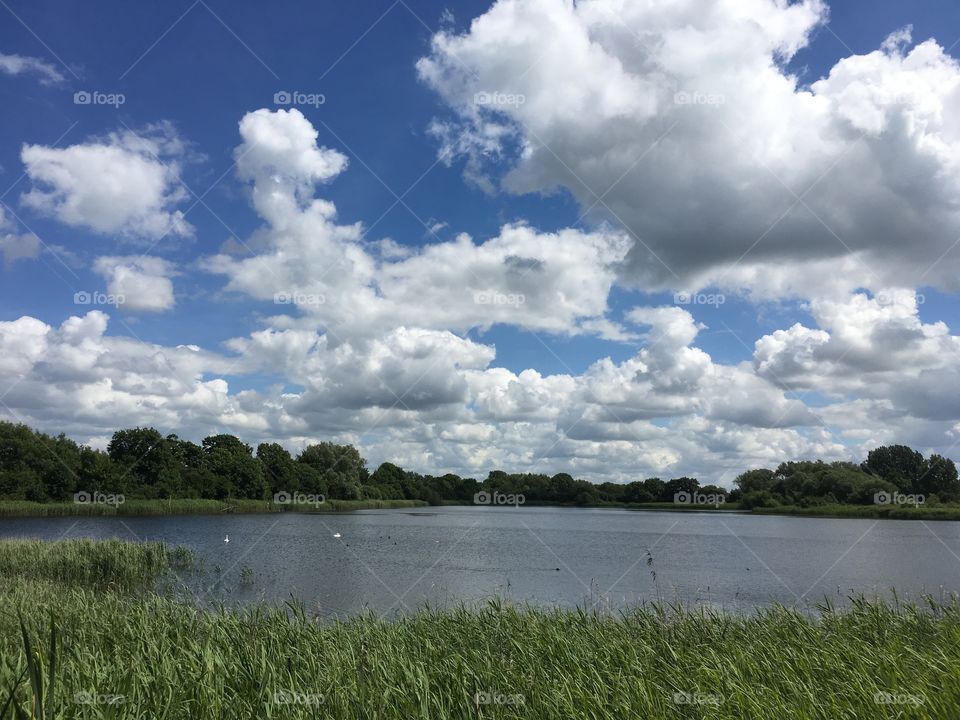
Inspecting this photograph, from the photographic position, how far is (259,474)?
87438 millimetres

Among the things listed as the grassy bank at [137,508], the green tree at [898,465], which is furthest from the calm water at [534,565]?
the green tree at [898,465]

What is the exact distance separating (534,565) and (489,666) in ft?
82.3

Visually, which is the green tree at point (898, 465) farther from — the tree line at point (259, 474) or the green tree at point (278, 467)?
the green tree at point (278, 467)

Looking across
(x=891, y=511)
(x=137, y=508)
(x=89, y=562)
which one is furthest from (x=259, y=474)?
(x=891, y=511)

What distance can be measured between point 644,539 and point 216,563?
112 ft

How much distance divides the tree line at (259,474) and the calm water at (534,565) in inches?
833

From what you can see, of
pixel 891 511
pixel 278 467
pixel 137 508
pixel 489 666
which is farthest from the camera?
pixel 278 467

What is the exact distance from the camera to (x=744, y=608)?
21016mm

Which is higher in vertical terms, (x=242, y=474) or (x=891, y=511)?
(x=242, y=474)

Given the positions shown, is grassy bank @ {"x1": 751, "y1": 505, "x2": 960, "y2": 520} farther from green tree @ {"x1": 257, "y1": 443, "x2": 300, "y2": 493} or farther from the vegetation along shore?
green tree @ {"x1": 257, "y1": 443, "x2": 300, "y2": 493}

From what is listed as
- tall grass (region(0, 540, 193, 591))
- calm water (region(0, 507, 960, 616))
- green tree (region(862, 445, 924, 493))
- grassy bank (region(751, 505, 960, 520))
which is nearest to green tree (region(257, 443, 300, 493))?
calm water (region(0, 507, 960, 616))

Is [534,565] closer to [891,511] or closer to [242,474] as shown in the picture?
[242,474]

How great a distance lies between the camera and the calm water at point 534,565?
890 inches

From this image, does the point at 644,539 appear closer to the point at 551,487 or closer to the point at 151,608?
the point at 151,608
